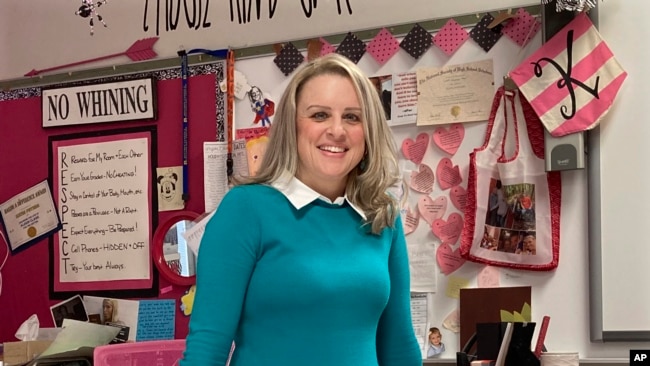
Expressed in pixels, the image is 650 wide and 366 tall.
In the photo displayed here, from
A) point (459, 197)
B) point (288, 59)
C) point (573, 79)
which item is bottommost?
point (459, 197)

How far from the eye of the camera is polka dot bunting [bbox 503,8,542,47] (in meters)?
1.96

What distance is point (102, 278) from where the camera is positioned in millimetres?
2422

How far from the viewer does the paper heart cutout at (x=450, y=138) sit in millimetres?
2033

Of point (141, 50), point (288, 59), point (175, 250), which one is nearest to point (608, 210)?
point (288, 59)

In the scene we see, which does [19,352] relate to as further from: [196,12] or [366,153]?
[366,153]

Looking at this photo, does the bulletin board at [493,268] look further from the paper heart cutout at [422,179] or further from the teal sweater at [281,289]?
the teal sweater at [281,289]

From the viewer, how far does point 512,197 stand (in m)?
1.94

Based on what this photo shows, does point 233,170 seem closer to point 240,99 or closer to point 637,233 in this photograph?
point 240,99

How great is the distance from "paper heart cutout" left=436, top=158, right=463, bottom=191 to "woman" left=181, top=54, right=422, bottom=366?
611 millimetres

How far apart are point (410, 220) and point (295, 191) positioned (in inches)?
31.6

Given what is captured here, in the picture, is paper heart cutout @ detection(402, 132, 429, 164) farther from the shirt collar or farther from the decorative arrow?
the decorative arrow

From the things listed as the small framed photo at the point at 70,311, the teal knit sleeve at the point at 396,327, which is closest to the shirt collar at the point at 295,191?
the teal knit sleeve at the point at 396,327

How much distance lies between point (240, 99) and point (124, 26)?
502 millimetres

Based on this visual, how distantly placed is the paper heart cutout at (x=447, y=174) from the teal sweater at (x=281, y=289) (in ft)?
2.43
